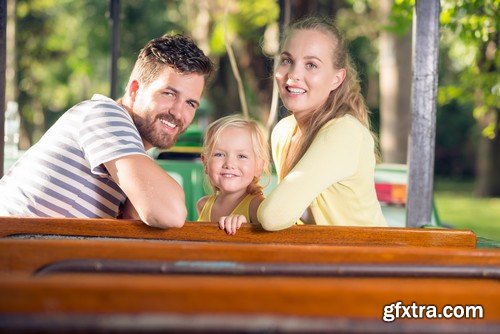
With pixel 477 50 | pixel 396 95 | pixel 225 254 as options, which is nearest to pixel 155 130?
pixel 225 254

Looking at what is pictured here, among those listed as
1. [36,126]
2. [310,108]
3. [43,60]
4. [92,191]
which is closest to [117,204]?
[92,191]

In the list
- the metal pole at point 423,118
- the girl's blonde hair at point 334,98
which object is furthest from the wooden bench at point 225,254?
the metal pole at point 423,118

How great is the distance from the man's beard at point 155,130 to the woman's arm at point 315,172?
552 mm

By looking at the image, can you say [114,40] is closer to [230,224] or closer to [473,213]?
[230,224]

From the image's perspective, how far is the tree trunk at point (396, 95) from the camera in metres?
9.95

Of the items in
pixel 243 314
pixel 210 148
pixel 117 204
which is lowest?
pixel 243 314

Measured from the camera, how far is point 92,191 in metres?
2.89

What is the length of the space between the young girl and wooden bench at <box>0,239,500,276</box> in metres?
1.07

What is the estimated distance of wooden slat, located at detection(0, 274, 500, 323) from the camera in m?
1.60

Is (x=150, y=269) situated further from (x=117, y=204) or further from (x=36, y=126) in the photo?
(x=36, y=126)

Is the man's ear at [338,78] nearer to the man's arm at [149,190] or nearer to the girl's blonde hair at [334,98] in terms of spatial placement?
the girl's blonde hair at [334,98]

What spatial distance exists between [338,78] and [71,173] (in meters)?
1.03

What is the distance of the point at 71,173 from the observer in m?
2.88

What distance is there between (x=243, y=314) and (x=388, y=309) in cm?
30
